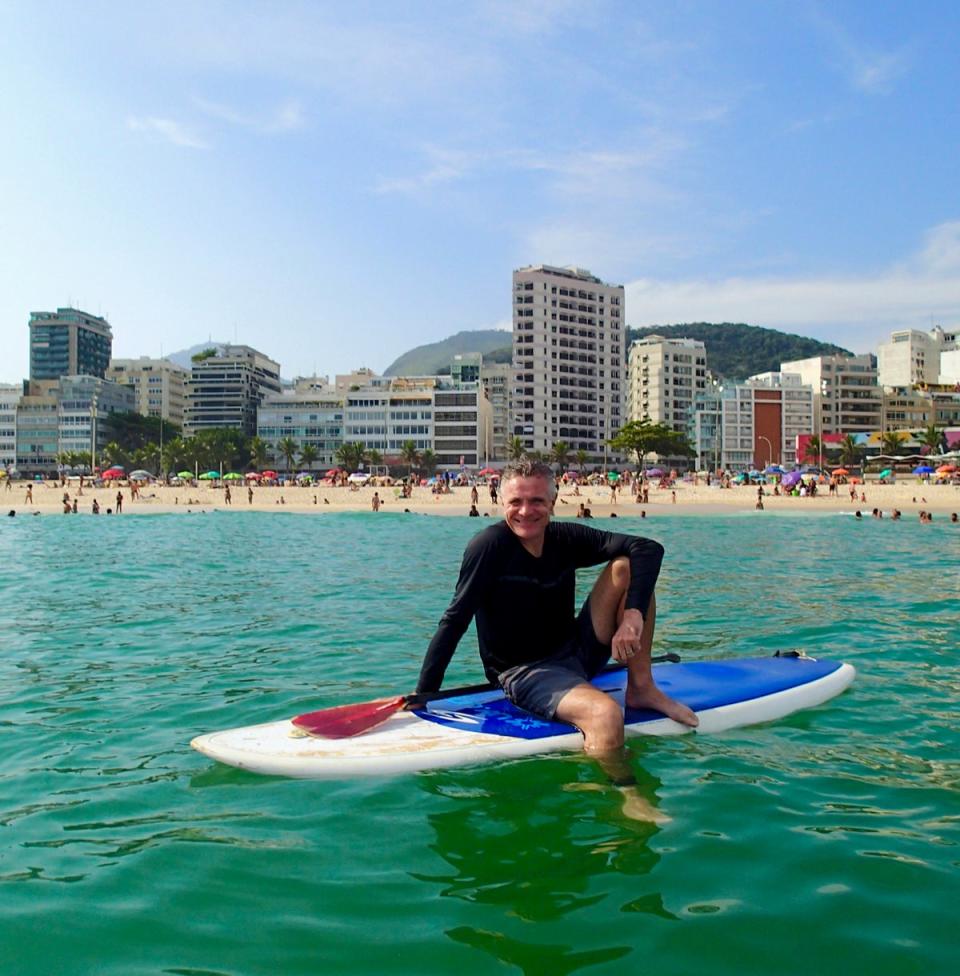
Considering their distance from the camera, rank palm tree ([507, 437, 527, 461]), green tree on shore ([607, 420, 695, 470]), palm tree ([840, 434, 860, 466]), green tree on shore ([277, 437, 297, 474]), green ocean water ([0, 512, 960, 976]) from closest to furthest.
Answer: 1. green ocean water ([0, 512, 960, 976])
2. green tree on shore ([607, 420, 695, 470])
3. palm tree ([840, 434, 860, 466])
4. palm tree ([507, 437, 527, 461])
5. green tree on shore ([277, 437, 297, 474])

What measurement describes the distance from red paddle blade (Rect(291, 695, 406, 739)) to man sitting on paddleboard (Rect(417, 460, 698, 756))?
29 cm

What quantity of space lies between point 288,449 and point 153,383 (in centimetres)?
6854

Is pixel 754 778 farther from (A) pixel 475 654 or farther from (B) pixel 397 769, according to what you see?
(A) pixel 475 654

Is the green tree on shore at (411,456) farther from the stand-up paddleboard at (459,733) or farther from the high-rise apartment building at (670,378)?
the stand-up paddleboard at (459,733)

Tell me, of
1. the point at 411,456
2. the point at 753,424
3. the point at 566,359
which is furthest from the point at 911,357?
the point at 411,456

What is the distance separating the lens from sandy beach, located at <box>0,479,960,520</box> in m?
57.0

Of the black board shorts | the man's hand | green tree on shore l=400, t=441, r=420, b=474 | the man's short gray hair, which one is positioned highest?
green tree on shore l=400, t=441, r=420, b=474

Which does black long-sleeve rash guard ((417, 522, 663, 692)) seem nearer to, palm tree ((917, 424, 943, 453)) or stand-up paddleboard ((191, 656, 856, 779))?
stand-up paddleboard ((191, 656, 856, 779))

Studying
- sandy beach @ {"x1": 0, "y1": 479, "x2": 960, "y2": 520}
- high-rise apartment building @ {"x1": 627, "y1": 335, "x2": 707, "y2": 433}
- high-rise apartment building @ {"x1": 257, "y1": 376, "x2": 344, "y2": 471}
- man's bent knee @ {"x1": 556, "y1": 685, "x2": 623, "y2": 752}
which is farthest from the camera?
high-rise apartment building @ {"x1": 627, "y1": 335, "x2": 707, "y2": 433}

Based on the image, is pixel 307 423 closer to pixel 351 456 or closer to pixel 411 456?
pixel 351 456

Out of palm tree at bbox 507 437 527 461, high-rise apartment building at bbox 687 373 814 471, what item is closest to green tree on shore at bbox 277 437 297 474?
palm tree at bbox 507 437 527 461

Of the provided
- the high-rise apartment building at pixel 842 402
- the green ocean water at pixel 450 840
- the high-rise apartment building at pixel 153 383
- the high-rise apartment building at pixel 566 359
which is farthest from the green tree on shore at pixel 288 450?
the green ocean water at pixel 450 840

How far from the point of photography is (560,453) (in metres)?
122

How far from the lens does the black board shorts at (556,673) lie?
538cm
